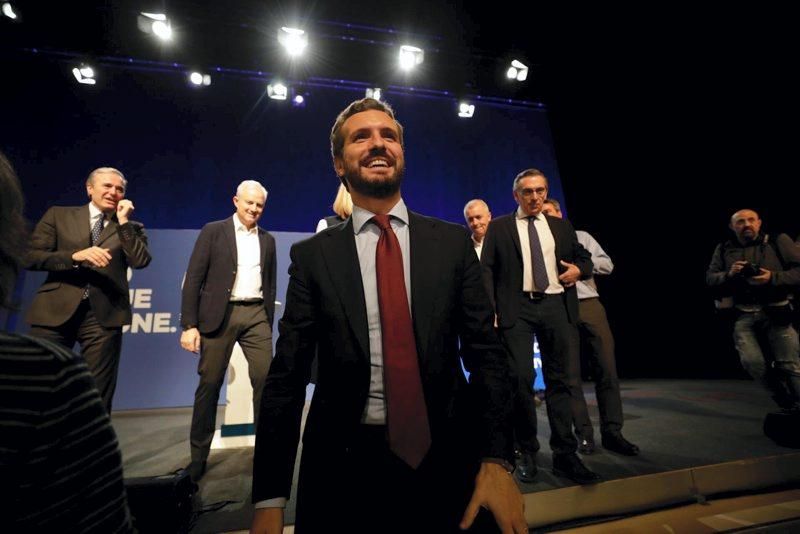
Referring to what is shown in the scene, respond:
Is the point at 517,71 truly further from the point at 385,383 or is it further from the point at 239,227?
the point at 385,383

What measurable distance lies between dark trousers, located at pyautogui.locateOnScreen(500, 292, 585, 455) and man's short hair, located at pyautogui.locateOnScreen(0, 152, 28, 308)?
239cm

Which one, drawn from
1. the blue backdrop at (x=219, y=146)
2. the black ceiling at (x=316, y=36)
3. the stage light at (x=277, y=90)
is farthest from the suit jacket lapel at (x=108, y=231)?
the stage light at (x=277, y=90)

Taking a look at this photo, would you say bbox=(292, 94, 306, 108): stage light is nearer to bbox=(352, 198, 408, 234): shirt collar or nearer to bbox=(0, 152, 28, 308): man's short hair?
bbox=(352, 198, 408, 234): shirt collar

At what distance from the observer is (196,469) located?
8.03 feet

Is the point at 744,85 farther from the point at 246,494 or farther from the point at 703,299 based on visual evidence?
the point at 246,494

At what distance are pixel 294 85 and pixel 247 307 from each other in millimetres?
5690

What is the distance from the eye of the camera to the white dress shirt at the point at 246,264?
112 inches

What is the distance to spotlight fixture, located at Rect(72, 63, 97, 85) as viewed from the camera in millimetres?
6020

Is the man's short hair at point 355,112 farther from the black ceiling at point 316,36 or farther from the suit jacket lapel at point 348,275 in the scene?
the black ceiling at point 316,36

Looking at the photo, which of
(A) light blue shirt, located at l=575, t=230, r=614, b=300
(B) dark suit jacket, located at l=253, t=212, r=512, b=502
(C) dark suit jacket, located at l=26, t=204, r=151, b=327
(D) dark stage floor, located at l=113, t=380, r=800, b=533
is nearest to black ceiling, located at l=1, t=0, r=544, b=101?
(A) light blue shirt, located at l=575, t=230, r=614, b=300

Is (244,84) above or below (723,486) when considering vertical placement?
above

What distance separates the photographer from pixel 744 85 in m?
5.46

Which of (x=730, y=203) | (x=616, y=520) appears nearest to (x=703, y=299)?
(x=730, y=203)

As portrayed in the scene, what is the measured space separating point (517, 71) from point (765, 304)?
5.77 m
